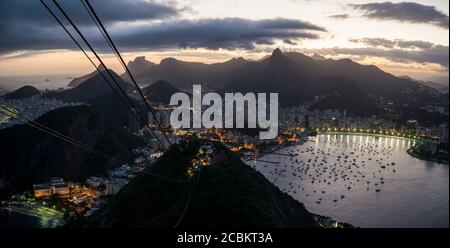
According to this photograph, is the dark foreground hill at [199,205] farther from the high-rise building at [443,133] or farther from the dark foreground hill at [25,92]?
the dark foreground hill at [25,92]

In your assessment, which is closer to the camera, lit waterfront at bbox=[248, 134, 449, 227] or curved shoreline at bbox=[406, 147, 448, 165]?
lit waterfront at bbox=[248, 134, 449, 227]

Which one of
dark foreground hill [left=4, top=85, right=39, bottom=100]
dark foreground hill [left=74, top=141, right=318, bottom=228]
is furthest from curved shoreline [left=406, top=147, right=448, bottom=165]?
dark foreground hill [left=4, top=85, right=39, bottom=100]

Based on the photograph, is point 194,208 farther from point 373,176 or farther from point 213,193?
point 373,176

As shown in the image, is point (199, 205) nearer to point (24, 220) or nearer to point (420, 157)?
point (24, 220)

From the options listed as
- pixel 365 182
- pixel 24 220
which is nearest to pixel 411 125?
pixel 365 182

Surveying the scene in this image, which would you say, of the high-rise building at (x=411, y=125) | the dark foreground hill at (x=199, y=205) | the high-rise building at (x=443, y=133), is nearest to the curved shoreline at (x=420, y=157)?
the high-rise building at (x=443, y=133)

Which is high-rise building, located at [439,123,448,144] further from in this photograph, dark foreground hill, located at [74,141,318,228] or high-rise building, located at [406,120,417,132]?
dark foreground hill, located at [74,141,318,228]
